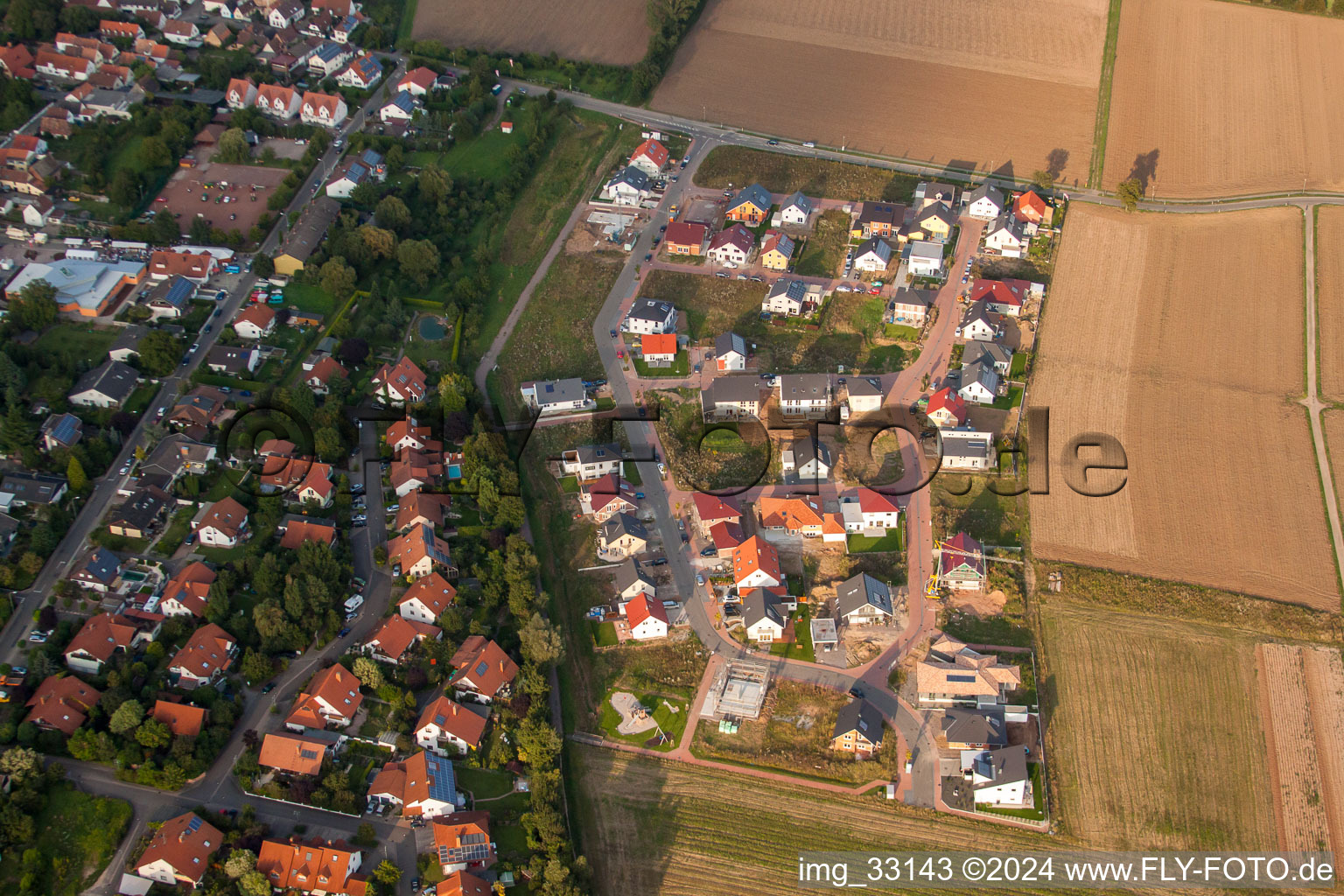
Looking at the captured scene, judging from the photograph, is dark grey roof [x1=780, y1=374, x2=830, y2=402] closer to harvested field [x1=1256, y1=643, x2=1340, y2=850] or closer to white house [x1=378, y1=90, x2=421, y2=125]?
harvested field [x1=1256, y1=643, x2=1340, y2=850]

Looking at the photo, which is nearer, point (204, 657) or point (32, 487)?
point (204, 657)

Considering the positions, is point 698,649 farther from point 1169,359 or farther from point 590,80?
point 590,80

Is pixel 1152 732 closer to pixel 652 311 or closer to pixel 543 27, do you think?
pixel 652 311

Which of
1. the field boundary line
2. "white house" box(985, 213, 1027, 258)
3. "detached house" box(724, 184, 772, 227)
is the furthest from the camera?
the field boundary line

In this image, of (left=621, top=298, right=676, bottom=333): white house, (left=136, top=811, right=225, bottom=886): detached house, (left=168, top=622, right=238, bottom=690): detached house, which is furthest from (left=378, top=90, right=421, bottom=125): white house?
(left=136, top=811, right=225, bottom=886): detached house

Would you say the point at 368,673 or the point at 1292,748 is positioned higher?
the point at 1292,748

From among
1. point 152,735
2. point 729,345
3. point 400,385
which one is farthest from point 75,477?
point 729,345
